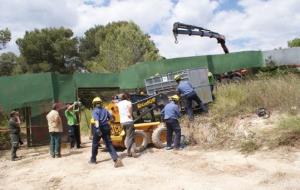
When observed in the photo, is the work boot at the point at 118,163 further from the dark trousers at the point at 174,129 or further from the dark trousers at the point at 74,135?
the dark trousers at the point at 74,135

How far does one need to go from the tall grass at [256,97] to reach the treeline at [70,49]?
20843 millimetres

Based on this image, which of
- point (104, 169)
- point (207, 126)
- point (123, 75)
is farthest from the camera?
Answer: point (123, 75)

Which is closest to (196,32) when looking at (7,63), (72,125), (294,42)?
(72,125)

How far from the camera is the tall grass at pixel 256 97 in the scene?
1530 cm

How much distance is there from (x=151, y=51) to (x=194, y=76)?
2458 centimetres

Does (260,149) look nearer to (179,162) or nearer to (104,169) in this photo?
(179,162)

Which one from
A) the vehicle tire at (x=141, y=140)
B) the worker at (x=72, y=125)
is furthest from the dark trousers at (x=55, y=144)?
the vehicle tire at (x=141, y=140)

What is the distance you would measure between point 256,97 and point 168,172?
5.90 metres

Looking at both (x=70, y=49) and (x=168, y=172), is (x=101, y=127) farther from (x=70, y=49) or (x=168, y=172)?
(x=70, y=49)

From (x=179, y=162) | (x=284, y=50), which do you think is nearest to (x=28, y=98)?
(x=179, y=162)

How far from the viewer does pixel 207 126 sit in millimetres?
14914

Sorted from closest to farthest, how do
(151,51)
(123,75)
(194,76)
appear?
(194,76) → (123,75) → (151,51)

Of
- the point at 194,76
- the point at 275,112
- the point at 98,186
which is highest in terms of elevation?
the point at 194,76

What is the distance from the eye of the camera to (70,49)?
48594mm
